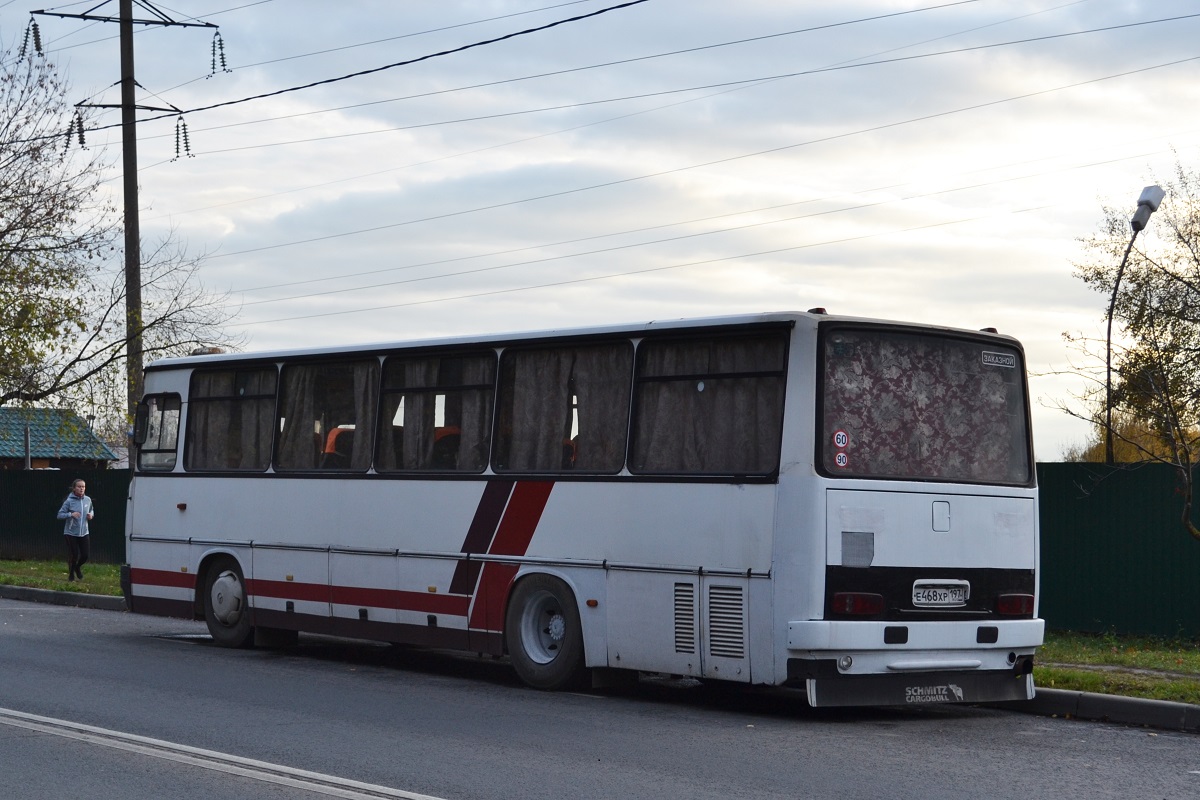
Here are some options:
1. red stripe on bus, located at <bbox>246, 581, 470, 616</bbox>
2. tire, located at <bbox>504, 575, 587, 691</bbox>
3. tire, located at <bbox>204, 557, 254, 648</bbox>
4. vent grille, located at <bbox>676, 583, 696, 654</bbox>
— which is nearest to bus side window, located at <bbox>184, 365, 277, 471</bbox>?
tire, located at <bbox>204, 557, 254, 648</bbox>

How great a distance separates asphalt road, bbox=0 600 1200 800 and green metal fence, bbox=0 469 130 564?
18.8 metres

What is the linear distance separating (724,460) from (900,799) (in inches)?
150

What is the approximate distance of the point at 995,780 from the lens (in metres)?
8.53

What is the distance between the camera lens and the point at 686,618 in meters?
11.4

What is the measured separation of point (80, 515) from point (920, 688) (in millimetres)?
18948

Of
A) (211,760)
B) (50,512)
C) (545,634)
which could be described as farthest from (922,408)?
(50,512)

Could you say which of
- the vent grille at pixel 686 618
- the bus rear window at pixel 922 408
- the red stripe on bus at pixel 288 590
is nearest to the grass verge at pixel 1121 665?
the bus rear window at pixel 922 408

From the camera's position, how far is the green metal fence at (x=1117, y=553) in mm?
16406

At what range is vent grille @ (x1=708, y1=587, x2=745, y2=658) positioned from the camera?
10953 mm

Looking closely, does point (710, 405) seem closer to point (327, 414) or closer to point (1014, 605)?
point (1014, 605)

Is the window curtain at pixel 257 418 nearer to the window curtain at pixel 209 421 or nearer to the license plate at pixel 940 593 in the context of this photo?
the window curtain at pixel 209 421

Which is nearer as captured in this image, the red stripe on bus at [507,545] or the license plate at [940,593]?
the license plate at [940,593]

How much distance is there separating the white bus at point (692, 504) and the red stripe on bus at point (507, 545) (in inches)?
0.8

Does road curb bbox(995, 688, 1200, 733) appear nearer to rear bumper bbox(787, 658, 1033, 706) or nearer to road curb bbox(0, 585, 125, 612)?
rear bumper bbox(787, 658, 1033, 706)
